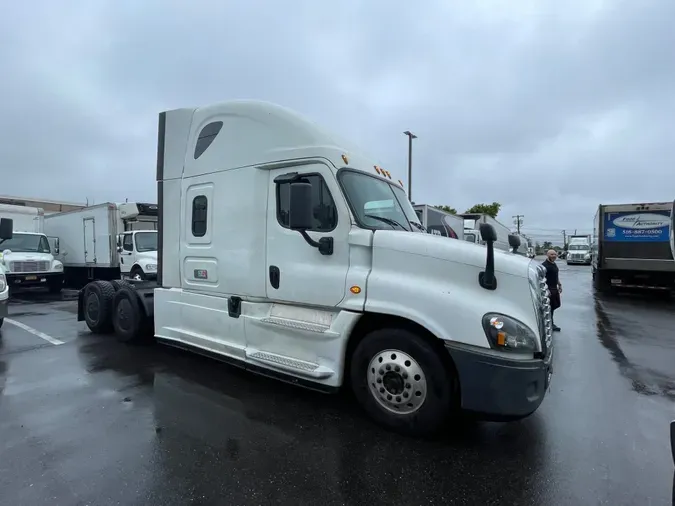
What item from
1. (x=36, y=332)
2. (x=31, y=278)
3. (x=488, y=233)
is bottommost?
(x=36, y=332)

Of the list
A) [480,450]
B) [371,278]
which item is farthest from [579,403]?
[371,278]

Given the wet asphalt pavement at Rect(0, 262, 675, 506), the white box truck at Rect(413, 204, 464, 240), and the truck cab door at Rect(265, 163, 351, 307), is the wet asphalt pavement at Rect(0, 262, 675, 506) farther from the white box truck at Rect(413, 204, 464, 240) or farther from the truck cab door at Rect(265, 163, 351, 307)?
the white box truck at Rect(413, 204, 464, 240)

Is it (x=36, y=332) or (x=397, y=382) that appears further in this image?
(x=36, y=332)

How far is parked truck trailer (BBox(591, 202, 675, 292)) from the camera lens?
42.4 feet

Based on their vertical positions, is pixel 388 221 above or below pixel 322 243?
above

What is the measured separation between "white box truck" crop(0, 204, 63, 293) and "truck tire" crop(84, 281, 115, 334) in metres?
7.10

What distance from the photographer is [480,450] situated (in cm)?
336

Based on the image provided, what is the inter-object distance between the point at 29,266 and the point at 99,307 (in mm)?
8256

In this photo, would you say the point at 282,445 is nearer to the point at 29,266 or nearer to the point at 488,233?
the point at 488,233

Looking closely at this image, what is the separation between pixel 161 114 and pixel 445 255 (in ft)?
14.3

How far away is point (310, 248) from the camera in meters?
4.01

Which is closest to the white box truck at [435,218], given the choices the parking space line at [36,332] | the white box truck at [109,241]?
the white box truck at [109,241]

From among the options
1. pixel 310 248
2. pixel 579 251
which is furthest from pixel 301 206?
pixel 579 251

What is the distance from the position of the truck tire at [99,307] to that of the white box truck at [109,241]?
5.56 meters
